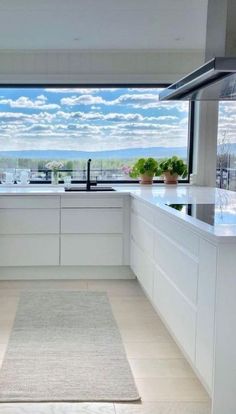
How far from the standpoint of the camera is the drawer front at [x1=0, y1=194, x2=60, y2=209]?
14.0 feet

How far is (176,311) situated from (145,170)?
2.64 metres

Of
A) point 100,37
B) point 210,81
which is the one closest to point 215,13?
point 210,81

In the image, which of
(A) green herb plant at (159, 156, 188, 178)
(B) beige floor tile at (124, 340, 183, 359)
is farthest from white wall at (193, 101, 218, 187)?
(B) beige floor tile at (124, 340, 183, 359)

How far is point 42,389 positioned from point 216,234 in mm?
1249

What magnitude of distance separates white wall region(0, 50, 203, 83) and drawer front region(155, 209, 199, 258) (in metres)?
2.36

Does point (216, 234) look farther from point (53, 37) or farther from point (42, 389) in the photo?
point (53, 37)

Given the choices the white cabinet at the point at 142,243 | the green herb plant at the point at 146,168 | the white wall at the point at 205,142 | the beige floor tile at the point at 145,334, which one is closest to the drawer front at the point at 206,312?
the beige floor tile at the point at 145,334

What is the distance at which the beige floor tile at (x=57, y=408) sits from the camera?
83.7 inches

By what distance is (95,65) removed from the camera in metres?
4.91

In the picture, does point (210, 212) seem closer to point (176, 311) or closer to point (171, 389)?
point (176, 311)

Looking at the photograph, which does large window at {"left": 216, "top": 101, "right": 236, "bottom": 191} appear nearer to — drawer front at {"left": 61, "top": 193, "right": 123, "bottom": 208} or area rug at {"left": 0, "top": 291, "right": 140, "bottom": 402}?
drawer front at {"left": 61, "top": 193, "right": 123, "bottom": 208}

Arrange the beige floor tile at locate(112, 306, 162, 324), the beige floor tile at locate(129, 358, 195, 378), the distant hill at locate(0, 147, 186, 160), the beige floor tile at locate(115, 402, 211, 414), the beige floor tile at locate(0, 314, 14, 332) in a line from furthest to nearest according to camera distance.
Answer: the distant hill at locate(0, 147, 186, 160)
the beige floor tile at locate(112, 306, 162, 324)
the beige floor tile at locate(0, 314, 14, 332)
the beige floor tile at locate(129, 358, 195, 378)
the beige floor tile at locate(115, 402, 211, 414)

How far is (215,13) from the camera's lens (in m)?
2.90

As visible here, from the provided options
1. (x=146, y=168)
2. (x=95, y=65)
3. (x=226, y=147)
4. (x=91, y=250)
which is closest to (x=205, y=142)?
(x=226, y=147)
